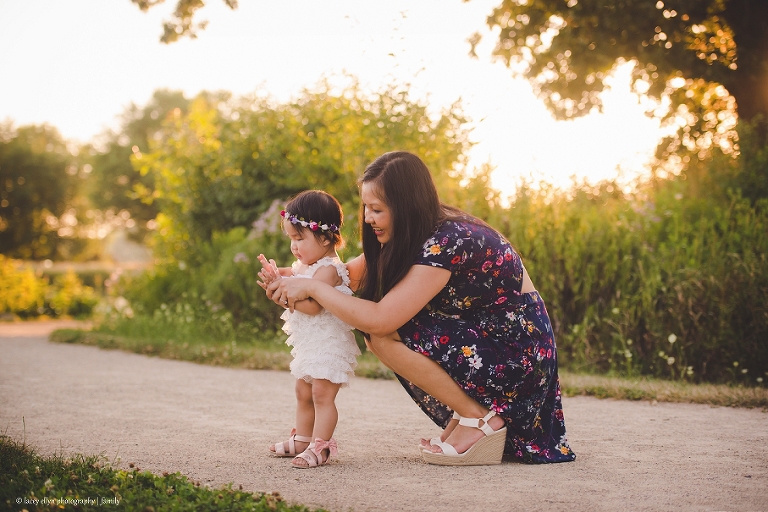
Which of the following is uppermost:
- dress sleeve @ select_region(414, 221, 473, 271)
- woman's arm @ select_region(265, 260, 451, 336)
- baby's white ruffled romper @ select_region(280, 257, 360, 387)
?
dress sleeve @ select_region(414, 221, 473, 271)

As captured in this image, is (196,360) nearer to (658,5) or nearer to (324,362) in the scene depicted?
(324,362)

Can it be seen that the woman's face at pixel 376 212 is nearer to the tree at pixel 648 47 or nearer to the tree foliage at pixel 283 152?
the tree foliage at pixel 283 152

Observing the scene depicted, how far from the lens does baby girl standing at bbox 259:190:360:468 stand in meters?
3.09

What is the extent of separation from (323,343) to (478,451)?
0.81m

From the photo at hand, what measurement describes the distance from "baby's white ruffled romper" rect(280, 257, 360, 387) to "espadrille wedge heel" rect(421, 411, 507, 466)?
0.51 meters

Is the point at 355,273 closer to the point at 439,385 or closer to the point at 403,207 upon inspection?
the point at 403,207

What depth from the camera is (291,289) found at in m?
3.10

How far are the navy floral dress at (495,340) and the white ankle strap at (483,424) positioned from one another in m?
0.04

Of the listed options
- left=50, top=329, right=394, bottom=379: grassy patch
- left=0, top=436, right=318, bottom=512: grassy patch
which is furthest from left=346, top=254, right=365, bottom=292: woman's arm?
left=50, top=329, right=394, bottom=379: grassy patch

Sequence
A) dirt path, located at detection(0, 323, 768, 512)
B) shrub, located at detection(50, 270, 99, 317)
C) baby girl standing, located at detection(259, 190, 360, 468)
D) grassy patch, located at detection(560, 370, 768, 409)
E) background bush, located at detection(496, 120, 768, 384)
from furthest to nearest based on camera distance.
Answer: shrub, located at detection(50, 270, 99, 317)
background bush, located at detection(496, 120, 768, 384)
grassy patch, located at detection(560, 370, 768, 409)
baby girl standing, located at detection(259, 190, 360, 468)
dirt path, located at detection(0, 323, 768, 512)

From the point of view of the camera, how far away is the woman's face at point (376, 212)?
3.11 meters

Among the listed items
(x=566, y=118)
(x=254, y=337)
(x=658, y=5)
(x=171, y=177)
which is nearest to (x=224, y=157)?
(x=171, y=177)

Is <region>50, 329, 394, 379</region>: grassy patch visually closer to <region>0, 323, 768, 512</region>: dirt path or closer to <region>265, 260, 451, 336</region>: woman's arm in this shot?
<region>0, 323, 768, 512</region>: dirt path

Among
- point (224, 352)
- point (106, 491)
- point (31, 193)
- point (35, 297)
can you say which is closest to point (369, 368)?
point (224, 352)
